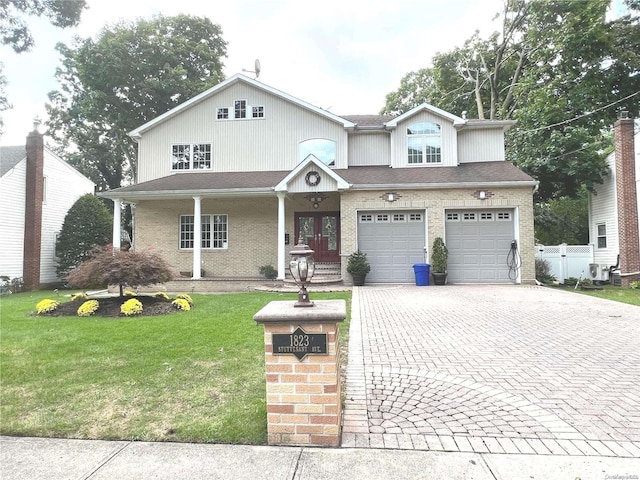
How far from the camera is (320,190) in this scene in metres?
13.9

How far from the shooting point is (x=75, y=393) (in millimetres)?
3889

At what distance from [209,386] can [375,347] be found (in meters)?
2.56

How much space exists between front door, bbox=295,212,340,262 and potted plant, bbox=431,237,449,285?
159 inches

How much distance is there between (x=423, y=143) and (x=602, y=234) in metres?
9.38

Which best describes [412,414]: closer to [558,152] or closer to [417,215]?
[417,215]

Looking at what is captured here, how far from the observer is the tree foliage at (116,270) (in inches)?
349

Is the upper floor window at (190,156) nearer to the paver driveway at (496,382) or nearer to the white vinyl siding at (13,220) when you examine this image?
the white vinyl siding at (13,220)

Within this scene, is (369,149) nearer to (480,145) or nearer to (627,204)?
(480,145)

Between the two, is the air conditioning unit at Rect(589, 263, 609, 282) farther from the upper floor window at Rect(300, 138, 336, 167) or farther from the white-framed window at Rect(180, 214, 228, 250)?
the white-framed window at Rect(180, 214, 228, 250)

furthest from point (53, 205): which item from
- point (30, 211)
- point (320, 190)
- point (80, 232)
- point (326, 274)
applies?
point (326, 274)

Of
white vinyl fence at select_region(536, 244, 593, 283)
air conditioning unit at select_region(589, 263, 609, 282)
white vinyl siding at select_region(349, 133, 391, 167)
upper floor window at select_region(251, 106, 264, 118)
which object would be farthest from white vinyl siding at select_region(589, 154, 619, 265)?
upper floor window at select_region(251, 106, 264, 118)

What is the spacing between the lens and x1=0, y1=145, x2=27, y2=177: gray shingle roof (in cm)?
1704

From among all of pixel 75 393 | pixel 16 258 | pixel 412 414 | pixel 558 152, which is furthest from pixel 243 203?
pixel 558 152

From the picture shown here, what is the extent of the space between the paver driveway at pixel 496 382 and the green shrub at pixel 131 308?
16.5 ft
